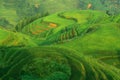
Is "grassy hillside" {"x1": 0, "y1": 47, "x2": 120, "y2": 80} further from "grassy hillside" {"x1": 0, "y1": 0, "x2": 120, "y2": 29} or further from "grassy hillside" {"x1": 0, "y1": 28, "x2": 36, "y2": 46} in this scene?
"grassy hillside" {"x1": 0, "y1": 0, "x2": 120, "y2": 29}

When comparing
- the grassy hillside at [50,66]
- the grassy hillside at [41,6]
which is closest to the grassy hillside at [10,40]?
the grassy hillside at [50,66]

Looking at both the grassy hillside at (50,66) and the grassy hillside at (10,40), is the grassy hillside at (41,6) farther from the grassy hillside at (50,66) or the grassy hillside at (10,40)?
the grassy hillside at (50,66)

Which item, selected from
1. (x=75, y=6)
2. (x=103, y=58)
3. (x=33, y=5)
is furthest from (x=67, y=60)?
(x=75, y=6)

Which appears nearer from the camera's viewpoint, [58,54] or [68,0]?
[58,54]

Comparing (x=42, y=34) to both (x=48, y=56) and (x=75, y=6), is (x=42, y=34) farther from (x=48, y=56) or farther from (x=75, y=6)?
(x=75, y=6)

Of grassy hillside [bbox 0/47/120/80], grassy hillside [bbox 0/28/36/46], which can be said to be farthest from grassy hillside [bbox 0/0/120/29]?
grassy hillside [bbox 0/47/120/80]

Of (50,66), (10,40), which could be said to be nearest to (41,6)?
(10,40)

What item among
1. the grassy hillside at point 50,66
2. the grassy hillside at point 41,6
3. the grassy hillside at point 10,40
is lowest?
the grassy hillside at point 41,6

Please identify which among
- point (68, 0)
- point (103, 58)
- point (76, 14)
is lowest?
point (68, 0)

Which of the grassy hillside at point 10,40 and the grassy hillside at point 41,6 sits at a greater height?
the grassy hillside at point 10,40

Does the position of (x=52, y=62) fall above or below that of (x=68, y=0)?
above

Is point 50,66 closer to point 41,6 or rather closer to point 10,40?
point 10,40
